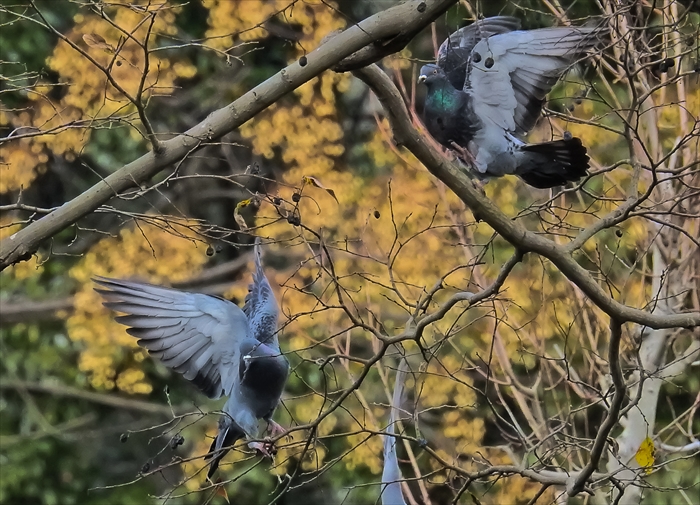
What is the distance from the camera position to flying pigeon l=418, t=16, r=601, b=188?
2193mm

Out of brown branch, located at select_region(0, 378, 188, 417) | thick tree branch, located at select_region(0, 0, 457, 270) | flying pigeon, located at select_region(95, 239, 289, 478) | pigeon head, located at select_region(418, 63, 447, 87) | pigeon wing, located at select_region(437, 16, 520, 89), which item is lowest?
brown branch, located at select_region(0, 378, 188, 417)

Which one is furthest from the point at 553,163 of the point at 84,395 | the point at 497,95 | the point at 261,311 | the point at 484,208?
the point at 84,395

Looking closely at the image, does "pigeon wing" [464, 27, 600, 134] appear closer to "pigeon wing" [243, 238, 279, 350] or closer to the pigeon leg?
"pigeon wing" [243, 238, 279, 350]

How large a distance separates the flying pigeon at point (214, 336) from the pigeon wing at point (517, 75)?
71 cm

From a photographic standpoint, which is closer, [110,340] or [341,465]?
[110,340]

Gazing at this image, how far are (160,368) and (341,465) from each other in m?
1.02

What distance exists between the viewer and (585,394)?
2689 millimetres

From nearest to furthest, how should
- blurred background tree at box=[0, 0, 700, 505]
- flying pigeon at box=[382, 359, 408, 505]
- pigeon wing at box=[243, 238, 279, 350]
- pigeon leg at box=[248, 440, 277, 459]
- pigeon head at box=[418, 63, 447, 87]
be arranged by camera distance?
pigeon leg at box=[248, 440, 277, 459] < flying pigeon at box=[382, 359, 408, 505] < pigeon wing at box=[243, 238, 279, 350] < pigeon head at box=[418, 63, 447, 87] < blurred background tree at box=[0, 0, 700, 505]

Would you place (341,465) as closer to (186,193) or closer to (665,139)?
(186,193)

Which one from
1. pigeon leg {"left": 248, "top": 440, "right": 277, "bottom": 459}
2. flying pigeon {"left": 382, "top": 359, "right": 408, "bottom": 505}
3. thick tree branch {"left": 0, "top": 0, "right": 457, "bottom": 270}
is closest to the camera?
thick tree branch {"left": 0, "top": 0, "right": 457, "bottom": 270}

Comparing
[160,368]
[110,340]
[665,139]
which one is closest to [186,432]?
[160,368]

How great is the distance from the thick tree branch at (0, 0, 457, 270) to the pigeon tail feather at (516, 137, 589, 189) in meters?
0.59

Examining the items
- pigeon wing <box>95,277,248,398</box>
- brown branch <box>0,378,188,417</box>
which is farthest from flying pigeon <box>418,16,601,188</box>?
brown branch <box>0,378,188,417</box>

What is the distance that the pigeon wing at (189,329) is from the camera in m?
2.14
